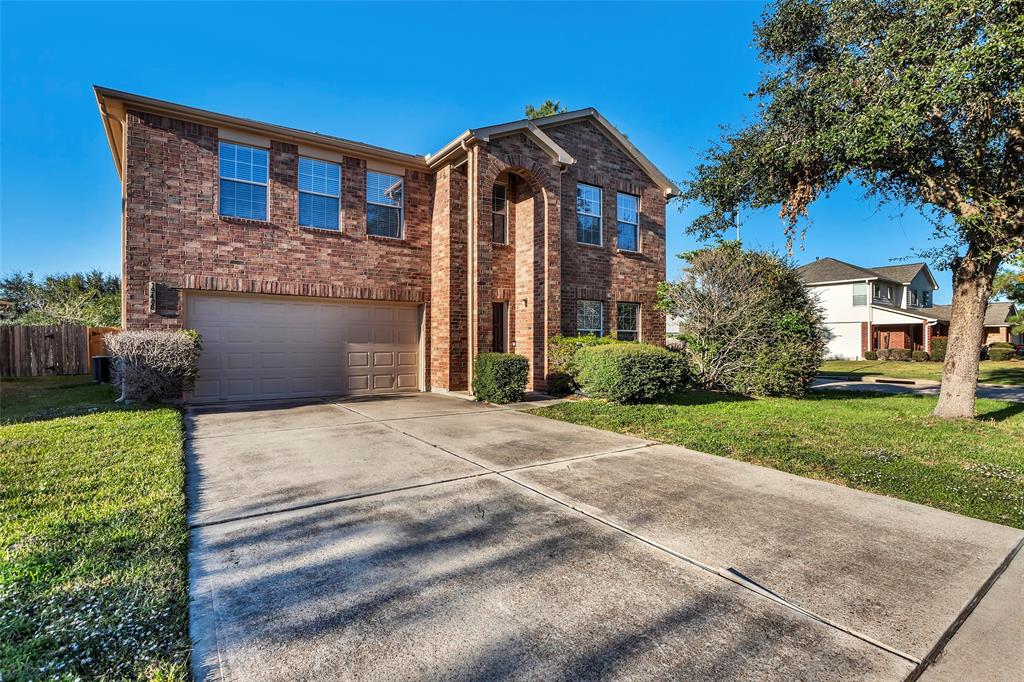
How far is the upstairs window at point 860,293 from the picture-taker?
28.9 metres

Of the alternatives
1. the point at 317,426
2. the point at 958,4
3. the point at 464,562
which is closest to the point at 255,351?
the point at 317,426

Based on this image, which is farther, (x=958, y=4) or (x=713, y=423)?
(x=713, y=423)

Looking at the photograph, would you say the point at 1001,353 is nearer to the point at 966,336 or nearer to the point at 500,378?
the point at 966,336

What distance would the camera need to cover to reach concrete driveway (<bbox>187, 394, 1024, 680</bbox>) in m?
2.04

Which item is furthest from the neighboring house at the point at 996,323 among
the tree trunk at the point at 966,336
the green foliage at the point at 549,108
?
the tree trunk at the point at 966,336

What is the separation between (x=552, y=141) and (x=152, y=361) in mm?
10172

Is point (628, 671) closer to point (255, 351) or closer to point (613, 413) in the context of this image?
point (613, 413)

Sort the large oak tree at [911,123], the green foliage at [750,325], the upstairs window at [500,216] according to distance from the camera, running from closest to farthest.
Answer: the large oak tree at [911,123]
the green foliage at [750,325]
the upstairs window at [500,216]

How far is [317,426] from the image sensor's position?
7145 millimetres

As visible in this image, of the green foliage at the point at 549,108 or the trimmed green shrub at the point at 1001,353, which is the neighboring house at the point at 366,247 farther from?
the trimmed green shrub at the point at 1001,353

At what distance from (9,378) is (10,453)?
1421 centimetres

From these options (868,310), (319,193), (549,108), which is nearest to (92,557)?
(319,193)

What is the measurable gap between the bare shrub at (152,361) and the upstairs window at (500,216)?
7.21m

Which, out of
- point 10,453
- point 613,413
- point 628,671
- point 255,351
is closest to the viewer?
point 628,671
